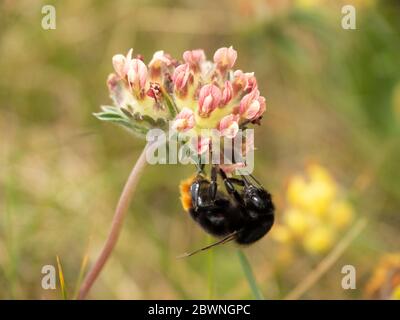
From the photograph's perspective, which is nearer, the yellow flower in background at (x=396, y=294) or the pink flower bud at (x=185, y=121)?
the pink flower bud at (x=185, y=121)

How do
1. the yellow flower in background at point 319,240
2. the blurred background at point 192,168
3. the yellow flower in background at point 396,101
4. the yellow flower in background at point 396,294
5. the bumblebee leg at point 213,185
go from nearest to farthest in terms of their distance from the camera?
the bumblebee leg at point 213,185
the yellow flower in background at point 396,294
the yellow flower in background at point 319,240
the blurred background at point 192,168
the yellow flower in background at point 396,101

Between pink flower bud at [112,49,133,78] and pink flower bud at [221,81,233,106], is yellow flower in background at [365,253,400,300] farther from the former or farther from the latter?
pink flower bud at [112,49,133,78]

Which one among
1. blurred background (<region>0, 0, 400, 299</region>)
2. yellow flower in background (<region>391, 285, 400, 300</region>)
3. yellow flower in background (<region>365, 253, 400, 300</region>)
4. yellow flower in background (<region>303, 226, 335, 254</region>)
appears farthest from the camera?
blurred background (<region>0, 0, 400, 299</region>)

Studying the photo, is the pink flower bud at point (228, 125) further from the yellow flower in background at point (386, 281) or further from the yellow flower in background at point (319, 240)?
the yellow flower in background at point (319, 240)

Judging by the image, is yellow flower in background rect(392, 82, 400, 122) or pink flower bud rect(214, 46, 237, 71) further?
yellow flower in background rect(392, 82, 400, 122)

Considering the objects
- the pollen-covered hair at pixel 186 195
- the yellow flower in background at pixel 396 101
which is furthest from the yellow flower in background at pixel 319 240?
the pollen-covered hair at pixel 186 195

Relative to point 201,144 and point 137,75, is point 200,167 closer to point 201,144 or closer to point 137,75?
point 201,144

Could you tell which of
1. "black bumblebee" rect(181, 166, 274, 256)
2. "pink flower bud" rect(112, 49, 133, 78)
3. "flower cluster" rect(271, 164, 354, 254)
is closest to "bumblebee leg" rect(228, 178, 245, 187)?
"black bumblebee" rect(181, 166, 274, 256)

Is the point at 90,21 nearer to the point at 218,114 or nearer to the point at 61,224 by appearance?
the point at 61,224
